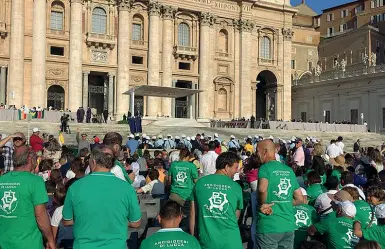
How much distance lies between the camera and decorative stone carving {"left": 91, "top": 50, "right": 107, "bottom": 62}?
4109cm

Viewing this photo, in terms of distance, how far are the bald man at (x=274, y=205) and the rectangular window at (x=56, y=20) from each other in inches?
1471

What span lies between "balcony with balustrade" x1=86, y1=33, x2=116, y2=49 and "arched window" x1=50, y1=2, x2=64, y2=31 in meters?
2.47

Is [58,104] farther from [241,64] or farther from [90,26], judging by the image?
[241,64]

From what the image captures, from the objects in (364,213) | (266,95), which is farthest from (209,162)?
(266,95)

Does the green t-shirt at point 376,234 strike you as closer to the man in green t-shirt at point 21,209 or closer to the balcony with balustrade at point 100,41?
the man in green t-shirt at point 21,209

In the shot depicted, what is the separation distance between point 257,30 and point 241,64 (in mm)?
4551

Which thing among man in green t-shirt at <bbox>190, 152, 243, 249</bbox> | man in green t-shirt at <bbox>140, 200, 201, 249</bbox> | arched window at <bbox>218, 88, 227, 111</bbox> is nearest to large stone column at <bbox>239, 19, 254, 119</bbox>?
arched window at <bbox>218, 88, 227, 111</bbox>

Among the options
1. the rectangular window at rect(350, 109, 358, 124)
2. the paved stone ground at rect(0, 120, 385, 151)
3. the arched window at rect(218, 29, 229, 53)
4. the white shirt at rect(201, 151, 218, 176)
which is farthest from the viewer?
the rectangular window at rect(350, 109, 358, 124)

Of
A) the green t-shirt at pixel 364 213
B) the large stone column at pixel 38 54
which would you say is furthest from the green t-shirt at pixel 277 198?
the large stone column at pixel 38 54

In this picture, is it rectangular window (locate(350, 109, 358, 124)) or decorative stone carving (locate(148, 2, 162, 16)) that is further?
rectangular window (locate(350, 109, 358, 124))

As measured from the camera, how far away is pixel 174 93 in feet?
125

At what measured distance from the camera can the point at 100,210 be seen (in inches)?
171

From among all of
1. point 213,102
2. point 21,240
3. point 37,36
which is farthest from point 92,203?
point 213,102

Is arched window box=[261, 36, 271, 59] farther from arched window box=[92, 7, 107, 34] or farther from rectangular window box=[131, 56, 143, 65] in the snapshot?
arched window box=[92, 7, 107, 34]
